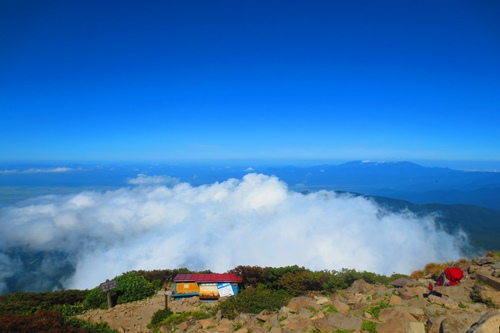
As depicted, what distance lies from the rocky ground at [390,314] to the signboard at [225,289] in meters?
5.01

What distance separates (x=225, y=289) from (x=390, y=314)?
38.1 ft

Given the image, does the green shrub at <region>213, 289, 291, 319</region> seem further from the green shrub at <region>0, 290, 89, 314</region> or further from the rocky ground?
the green shrub at <region>0, 290, 89, 314</region>

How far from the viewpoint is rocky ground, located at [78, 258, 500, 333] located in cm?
798

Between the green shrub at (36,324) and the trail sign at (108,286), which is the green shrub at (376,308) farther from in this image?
the trail sign at (108,286)

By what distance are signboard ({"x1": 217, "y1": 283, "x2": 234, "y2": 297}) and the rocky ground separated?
5.01 metres

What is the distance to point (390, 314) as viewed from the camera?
9242 millimetres

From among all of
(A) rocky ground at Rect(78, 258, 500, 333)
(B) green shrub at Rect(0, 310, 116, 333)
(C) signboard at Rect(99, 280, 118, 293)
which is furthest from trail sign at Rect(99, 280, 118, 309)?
(B) green shrub at Rect(0, 310, 116, 333)

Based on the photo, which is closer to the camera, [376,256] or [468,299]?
[468,299]

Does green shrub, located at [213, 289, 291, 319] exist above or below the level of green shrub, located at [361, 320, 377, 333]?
below

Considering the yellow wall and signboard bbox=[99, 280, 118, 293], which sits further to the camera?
the yellow wall

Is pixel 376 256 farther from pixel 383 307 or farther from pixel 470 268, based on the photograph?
pixel 383 307

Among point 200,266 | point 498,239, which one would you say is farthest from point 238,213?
point 498,239

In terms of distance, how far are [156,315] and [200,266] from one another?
46.1 m

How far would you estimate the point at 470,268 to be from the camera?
1495cm
